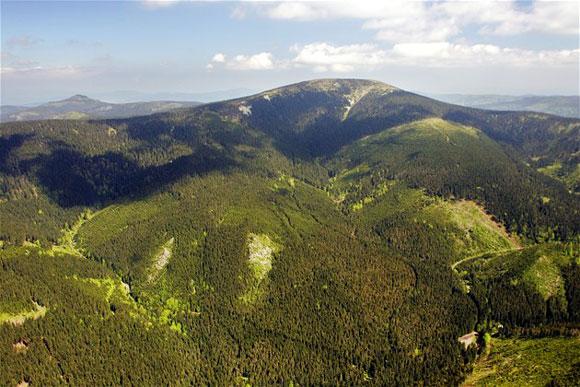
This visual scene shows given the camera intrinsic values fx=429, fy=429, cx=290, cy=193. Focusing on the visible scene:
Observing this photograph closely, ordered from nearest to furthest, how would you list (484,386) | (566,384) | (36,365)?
1. (566,384)
2. (484,386)
3. (36,365)

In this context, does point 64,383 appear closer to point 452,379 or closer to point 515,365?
point 452,379

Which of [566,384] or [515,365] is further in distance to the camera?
[515,365]

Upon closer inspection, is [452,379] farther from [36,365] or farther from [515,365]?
[36,365]

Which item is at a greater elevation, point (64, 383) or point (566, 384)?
point (566, 384)

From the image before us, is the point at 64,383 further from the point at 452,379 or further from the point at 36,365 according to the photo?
the point at 452,379

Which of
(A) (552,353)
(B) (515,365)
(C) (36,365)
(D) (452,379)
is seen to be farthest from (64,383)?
(A) (552,353)

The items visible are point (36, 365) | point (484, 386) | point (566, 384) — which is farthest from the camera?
point (36, 365)

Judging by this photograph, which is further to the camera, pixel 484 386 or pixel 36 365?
pixel 36 365

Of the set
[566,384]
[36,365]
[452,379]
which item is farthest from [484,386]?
[36,365]
